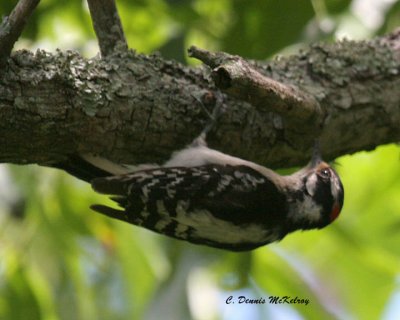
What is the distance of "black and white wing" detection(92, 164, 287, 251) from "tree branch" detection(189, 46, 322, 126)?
1.67ft

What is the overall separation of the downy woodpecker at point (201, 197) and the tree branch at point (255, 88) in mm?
493

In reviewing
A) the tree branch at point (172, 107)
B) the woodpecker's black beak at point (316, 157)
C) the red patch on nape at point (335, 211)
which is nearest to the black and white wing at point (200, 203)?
the tree branch at point (172, 107)

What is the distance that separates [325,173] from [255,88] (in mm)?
1312

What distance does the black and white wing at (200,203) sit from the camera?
4.30m

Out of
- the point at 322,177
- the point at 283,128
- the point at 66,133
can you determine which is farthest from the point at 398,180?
the point at 66,133

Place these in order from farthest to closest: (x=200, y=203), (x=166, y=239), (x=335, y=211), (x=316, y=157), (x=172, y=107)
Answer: (x=166, y=239), (x=335, y=211), (x=316, y=157), (x=200, y=203), (x=172, y=107)

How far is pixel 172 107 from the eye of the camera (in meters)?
4.08

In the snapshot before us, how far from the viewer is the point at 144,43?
5324 mm

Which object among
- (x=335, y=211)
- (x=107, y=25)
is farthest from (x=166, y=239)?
(x=107, y=25)

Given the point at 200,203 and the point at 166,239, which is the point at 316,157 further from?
the point at 166,239

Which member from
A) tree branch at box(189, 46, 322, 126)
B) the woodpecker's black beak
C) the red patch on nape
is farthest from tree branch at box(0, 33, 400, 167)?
the red patch on nape

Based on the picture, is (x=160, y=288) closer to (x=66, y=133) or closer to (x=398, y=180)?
(x=66, y=133)
